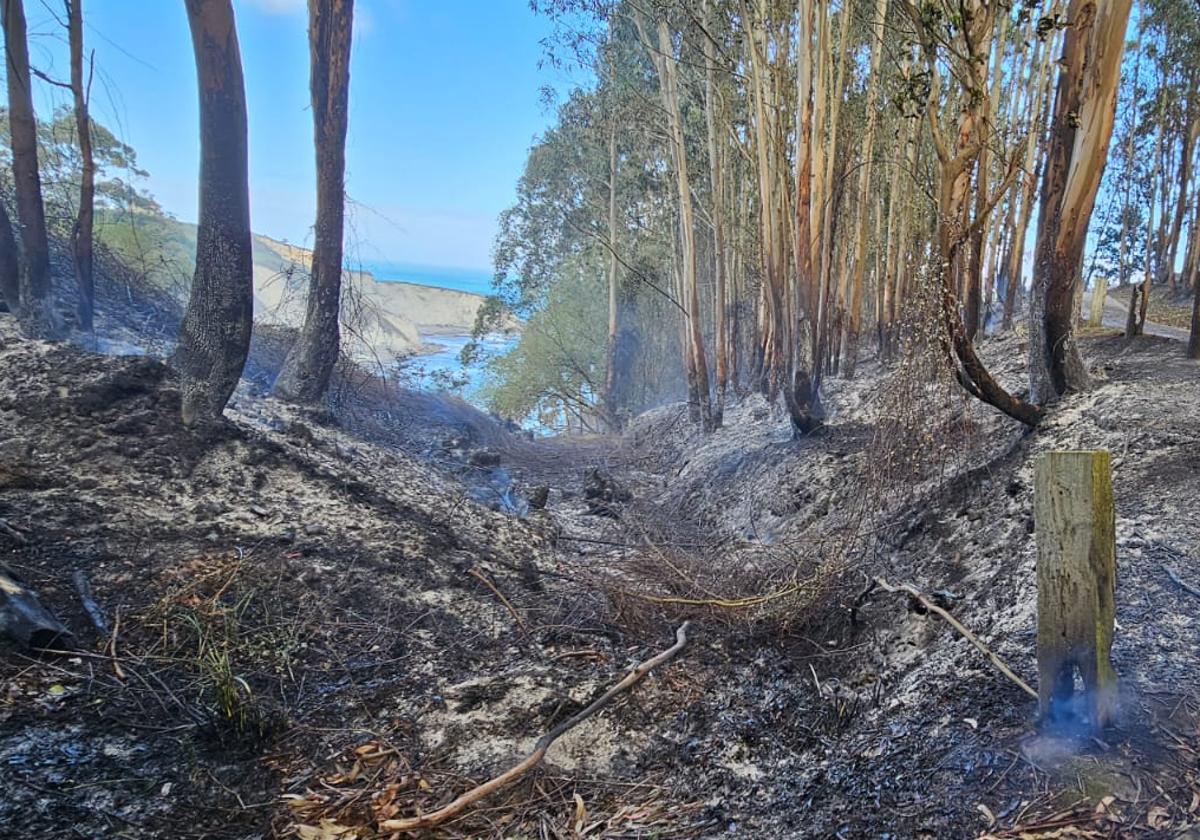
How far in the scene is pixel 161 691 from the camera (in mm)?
2432

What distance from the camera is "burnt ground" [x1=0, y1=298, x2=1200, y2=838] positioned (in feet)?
6.44

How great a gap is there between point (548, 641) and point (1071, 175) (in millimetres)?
4187

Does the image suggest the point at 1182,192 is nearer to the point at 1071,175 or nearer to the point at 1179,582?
the point at 1071,175

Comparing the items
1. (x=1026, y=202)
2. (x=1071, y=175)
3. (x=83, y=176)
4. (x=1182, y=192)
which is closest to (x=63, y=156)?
(x=83, y=176)

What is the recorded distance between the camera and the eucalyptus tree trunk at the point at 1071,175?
3.74 meters

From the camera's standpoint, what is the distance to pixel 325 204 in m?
6.22

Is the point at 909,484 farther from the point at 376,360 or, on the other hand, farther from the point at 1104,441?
the point at 376,360

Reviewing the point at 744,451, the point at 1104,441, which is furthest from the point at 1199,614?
the point at 744,451

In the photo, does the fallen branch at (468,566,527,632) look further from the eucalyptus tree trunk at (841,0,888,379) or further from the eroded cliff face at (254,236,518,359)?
the eucalyptus tree trunk at (841,0,888,379)

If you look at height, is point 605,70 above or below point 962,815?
above

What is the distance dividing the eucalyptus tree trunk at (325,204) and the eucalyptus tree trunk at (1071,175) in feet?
19.1

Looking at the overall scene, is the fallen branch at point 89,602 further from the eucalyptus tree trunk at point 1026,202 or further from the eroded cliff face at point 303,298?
the eucalyptus tree trunk at point 1026,202

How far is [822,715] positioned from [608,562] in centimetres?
242

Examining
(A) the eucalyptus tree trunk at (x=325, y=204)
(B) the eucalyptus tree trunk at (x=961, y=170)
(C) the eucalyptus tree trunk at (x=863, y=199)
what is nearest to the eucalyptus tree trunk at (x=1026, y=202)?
(C) the eucalyptus tree trunk at (x=863, y=199)
